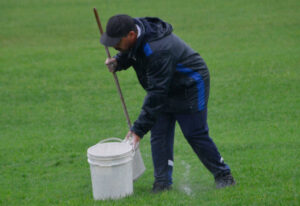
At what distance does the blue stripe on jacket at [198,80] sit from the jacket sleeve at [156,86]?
180 millimetres

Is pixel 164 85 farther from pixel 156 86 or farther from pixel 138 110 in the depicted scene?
pixel 138 110

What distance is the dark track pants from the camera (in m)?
4.63

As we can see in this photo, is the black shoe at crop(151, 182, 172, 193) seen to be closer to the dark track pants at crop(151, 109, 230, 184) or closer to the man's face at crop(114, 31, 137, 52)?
the dark track pants at crop(151, 109, 230, 184)

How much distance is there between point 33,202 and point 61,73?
232 inches

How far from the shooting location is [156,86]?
4285 millimetres

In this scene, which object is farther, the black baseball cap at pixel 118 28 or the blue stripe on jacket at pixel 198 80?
the blue stripe on jacket at pixel 198 80

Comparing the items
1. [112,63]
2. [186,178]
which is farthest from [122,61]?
[186,178]

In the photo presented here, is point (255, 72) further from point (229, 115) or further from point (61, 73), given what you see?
point (61, 73)

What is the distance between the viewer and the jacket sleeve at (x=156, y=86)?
423 centimetres

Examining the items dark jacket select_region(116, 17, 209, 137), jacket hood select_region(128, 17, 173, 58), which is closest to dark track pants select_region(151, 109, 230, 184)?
dark jacket select_region(116, 17, 209, 137)

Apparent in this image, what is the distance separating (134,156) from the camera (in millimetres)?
5000

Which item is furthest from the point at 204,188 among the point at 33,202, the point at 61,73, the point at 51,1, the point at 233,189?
the point at 51,1

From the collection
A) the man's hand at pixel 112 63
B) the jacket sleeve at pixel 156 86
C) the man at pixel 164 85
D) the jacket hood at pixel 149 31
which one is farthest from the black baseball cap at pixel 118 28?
the man's hand at pixel 112 63

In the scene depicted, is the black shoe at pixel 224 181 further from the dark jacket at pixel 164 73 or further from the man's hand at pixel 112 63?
the man's hand at pixel 112 63
